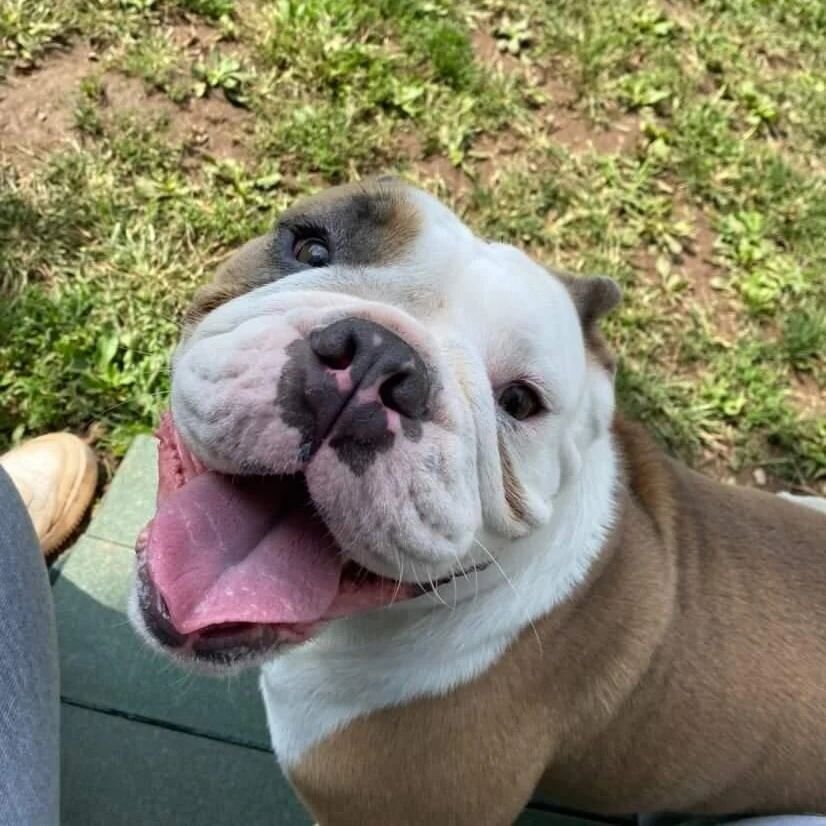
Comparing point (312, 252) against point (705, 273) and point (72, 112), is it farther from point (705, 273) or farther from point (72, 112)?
point (705, 273)

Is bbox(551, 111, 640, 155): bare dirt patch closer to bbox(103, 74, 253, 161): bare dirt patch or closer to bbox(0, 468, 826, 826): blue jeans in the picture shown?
bbox(103, 74, 253, 161): bare dirt patch

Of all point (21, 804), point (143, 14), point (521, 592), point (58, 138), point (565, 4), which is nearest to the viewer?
point (21, 804)

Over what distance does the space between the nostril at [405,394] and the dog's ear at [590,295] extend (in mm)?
853

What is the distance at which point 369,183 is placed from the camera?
234 cm

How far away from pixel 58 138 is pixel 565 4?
2.59 m

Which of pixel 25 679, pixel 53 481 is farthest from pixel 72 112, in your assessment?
pixel 25 679

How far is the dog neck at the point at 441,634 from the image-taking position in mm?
2246

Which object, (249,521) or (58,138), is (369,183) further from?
(58,138)

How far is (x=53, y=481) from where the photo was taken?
3244mm

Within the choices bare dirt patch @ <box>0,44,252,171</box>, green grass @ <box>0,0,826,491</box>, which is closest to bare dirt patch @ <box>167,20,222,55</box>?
green grass @ <box>0,0,826,491</box>

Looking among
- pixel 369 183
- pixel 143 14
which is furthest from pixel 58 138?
pixel 369 183

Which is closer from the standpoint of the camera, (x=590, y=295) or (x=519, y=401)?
(x=519, y=401)

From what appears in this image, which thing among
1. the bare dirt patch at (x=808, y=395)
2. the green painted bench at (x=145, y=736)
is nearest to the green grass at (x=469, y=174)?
the bare dirt patch at (x=808, y=395)

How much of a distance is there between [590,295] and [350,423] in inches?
40.8
